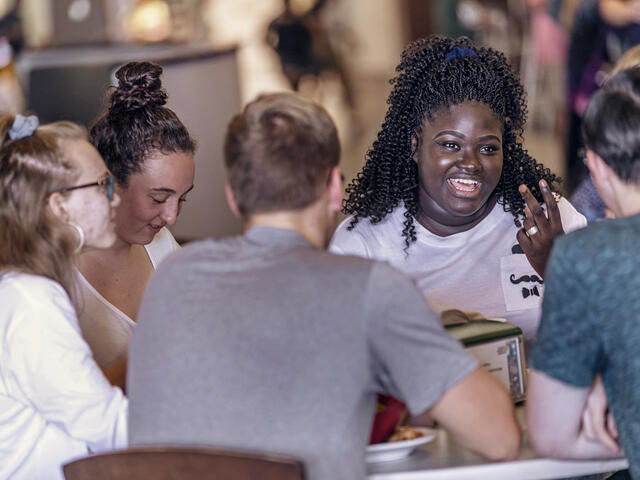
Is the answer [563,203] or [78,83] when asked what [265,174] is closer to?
[563,203]

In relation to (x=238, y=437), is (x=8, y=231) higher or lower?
higher

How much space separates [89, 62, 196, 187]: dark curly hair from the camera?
7.60 feet

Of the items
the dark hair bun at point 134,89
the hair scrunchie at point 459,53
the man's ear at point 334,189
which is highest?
the hair scrunchie at point 459,53

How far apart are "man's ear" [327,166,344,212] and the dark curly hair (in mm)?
885

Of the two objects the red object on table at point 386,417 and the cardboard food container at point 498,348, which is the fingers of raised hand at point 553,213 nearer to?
the cardboard food container at point 498,348

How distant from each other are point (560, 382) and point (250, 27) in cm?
861

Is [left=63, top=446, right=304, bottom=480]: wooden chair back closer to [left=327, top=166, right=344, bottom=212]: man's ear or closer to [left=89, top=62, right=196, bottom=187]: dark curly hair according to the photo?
[left=327, top=166, right=344, bottom=212]: man's ear

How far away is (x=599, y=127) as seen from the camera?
1.53 meters

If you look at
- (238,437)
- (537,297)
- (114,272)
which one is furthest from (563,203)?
(238,437)

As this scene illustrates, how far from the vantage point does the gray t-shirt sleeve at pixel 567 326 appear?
143 cm

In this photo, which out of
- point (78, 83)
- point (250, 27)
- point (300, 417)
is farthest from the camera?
point (250, 27)

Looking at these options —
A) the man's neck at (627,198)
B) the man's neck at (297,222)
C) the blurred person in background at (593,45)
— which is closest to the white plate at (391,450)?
the man's neck at (297,222)

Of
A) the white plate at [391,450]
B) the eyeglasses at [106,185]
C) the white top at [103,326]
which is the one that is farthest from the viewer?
the white top at [103,326]

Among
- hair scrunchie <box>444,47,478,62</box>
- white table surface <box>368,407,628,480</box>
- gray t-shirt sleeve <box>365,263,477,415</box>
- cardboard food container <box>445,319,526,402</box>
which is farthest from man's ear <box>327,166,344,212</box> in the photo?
hair scrunchie <box>444,47,478,62</box>
